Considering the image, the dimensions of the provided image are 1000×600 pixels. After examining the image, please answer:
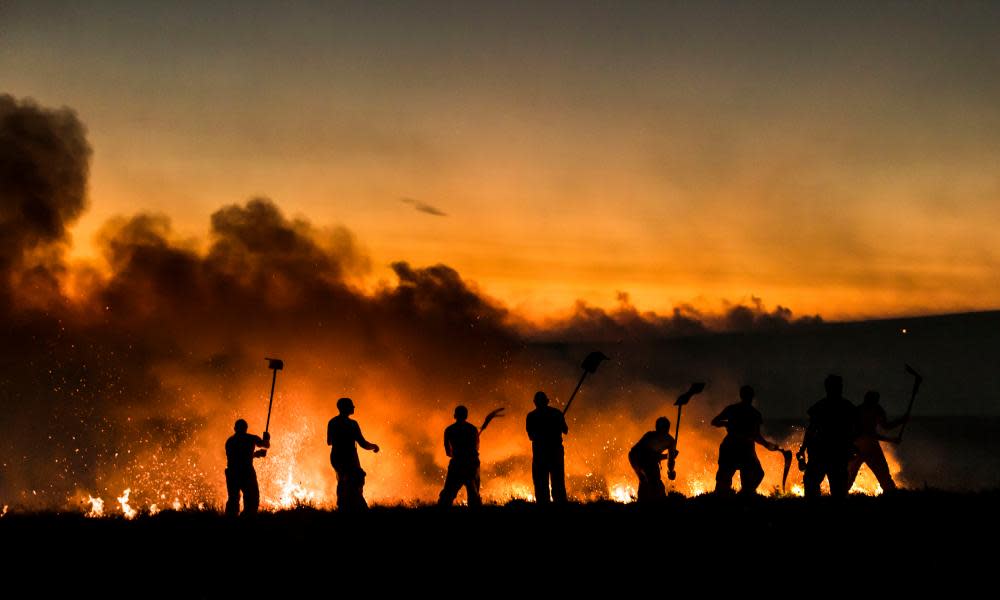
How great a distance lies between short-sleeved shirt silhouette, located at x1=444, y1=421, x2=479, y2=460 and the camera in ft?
62.4

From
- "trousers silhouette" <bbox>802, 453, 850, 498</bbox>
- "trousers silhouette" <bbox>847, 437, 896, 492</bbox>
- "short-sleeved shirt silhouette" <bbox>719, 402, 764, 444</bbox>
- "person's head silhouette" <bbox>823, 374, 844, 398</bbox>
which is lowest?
"trousers silhouette" <bbox>802, 453, 850, 498</bbox>

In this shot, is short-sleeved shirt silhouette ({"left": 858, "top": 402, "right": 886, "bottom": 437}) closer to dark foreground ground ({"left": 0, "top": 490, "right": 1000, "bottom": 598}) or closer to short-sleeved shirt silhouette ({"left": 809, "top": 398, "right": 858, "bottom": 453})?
A: short-sleeved shirt silhouette ({"left": 809, "top": 398, "right": 858, "bottom": 453})

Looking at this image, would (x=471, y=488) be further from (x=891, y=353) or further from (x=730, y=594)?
(x=891, y=353)

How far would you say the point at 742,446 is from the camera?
18656 millimetres

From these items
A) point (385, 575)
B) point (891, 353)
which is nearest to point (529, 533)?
point (385, 575)

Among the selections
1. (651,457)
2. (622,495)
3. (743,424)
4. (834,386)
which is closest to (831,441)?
(834,386)

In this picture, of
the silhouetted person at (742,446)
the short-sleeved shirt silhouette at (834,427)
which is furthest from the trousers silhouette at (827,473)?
the silhouetted person at (742,446)

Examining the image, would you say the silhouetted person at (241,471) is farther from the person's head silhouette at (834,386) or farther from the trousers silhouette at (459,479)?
the person's head silhouette at (834,386)

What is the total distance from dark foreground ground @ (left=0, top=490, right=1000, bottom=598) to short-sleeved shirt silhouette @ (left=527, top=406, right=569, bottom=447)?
8.83ft

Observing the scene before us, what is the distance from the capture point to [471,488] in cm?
1898

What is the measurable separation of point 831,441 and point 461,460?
5690mm

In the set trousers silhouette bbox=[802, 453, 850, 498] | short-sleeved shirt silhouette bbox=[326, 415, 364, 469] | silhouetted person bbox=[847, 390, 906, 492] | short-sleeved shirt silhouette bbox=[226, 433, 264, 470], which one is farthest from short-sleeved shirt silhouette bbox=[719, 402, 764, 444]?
short-sleeved shirt silhouette bbox=[226, 433, 264, 470]

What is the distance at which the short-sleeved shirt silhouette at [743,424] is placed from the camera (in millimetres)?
18641

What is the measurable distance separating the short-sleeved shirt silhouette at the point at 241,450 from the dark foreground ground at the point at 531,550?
200 centimetres
